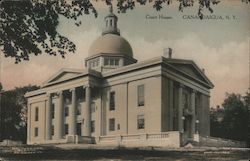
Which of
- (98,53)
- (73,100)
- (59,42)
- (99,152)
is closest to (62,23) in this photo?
(59,42)

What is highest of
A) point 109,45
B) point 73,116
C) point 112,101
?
point 109,45

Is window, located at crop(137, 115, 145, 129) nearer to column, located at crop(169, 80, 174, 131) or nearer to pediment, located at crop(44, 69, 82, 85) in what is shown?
column, located at crop(169, 80, 174, 131)

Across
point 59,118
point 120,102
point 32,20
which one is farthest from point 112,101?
point 32,20

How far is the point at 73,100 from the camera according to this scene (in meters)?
33.1

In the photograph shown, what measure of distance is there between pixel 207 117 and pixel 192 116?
4.51 ft

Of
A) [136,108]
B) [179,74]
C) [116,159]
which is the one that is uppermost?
[179,74]

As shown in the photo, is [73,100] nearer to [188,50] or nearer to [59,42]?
[188,50]

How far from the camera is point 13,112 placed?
28.1m

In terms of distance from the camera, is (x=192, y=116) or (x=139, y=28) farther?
(x=192, y=116)

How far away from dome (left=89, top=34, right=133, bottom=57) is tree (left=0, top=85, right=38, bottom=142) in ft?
20.7

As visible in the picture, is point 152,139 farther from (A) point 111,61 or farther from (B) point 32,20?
(B) point 32,20

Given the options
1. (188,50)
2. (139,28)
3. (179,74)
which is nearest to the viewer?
(139,28)

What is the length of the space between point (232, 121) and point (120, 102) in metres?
7.41

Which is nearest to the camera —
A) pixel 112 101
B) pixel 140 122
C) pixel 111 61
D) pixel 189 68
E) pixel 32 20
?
pixel 32 20
